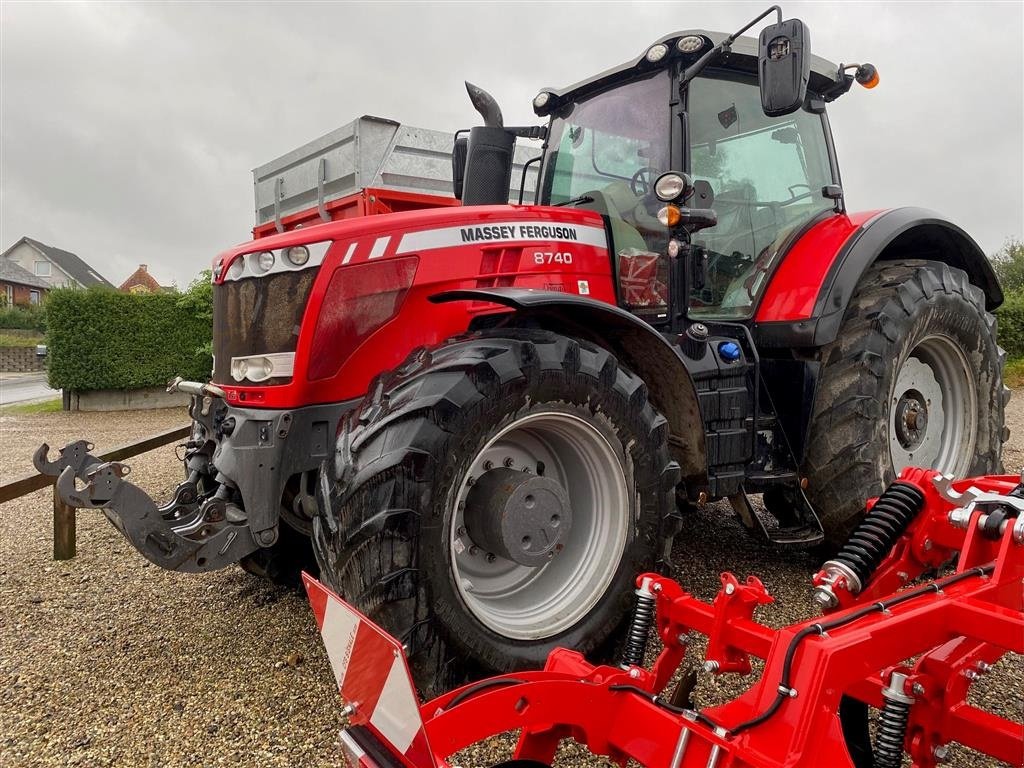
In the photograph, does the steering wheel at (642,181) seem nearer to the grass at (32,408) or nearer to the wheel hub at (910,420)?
the wheel hub at (910,420)

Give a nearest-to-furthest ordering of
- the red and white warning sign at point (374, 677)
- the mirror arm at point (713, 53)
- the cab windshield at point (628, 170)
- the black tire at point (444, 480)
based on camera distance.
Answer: the red and white warning sign at point (374, 677)
the black tire at point (444, 480)
the mirror arm at point (713, 53)
the cab windshield at point (628, 170)

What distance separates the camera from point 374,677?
1.35 metres

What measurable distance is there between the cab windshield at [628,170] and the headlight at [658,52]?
95mm

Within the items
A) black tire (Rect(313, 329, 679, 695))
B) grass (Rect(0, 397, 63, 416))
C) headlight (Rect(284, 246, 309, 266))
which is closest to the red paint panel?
black tire (Rect(313, 329, 679, 695))

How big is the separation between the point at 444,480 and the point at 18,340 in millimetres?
36673

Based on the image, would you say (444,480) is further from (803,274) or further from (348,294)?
(803,274)

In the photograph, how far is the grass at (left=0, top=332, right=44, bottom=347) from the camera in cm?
3088

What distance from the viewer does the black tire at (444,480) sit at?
81.5 inches

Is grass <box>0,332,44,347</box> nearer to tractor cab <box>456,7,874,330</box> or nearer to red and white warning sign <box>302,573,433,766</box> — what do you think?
tractor cab <box>456,7,874,330</box>

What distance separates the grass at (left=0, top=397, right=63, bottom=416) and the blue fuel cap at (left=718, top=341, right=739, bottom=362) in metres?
12.2

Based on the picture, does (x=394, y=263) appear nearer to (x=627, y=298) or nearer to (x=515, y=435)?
(x=515, y=435)

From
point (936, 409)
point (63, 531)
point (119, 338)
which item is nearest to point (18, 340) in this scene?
point (119, 338)

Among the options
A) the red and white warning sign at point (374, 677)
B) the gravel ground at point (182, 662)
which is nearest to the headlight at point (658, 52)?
the gravel ground at point (182, 662)

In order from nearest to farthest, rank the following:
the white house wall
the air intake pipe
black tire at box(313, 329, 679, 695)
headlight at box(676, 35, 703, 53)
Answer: black tire at box(313, 329, 679, 695) < headlight at box(676, 35, 703, 53) < the air intake pipe < the white house wall
